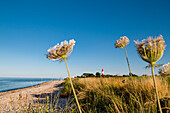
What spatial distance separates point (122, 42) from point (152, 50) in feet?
7.41

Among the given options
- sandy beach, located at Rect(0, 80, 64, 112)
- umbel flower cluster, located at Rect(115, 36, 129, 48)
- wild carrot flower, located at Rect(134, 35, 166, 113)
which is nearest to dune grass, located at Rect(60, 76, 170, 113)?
umbel flower cluster, located at Rect(115, 36, 129, 48)

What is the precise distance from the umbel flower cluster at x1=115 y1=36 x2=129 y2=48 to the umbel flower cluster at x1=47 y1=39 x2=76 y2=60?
189 cm

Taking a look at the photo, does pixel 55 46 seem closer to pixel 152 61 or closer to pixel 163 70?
pixel 152 61

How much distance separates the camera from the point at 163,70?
2268mm

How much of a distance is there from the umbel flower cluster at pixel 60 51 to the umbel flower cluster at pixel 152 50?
0.90 meters

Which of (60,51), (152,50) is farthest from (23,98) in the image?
(152,50)

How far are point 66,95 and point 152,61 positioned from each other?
7776mm

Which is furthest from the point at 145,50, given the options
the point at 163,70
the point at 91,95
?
the point at 91,95

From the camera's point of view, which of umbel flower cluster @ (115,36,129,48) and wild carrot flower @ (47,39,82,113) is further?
umbel flower cluster @ (115,36,129,48)

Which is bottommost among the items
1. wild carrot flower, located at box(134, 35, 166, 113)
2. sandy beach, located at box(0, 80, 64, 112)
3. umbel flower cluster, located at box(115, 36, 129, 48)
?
sandy beach, located at box(0, 80, 64, 112)

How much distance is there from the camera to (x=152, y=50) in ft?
3.06

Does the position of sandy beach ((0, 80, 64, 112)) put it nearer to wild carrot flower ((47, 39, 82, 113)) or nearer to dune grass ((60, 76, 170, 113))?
dune grass ((60, 76, 170, 113))

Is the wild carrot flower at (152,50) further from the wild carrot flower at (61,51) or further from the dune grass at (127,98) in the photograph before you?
the dune grass at (127,98)

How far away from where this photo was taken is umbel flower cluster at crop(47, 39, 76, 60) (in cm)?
152
